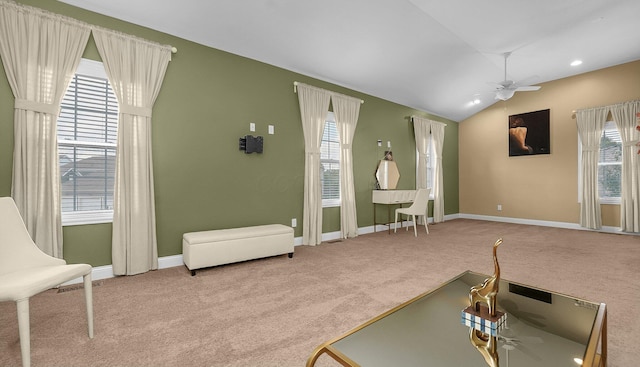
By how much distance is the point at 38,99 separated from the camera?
262 centimetres

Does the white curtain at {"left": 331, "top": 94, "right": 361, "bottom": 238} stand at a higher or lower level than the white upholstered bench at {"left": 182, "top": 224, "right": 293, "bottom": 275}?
higher

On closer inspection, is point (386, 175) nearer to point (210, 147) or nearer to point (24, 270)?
point (210, 147)

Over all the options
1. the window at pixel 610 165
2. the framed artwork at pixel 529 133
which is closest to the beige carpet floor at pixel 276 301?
the window at pixel 610 165

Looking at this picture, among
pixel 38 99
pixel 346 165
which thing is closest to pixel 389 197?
pixel 346 165

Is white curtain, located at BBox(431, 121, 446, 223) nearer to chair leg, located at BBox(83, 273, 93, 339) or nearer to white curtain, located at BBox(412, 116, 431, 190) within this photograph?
white curtain, located at BBox(412, 116, 431, 190)

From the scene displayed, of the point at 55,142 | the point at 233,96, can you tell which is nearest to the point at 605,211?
the point at 233,96

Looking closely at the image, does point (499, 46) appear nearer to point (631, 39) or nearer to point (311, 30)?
point (631, 39)

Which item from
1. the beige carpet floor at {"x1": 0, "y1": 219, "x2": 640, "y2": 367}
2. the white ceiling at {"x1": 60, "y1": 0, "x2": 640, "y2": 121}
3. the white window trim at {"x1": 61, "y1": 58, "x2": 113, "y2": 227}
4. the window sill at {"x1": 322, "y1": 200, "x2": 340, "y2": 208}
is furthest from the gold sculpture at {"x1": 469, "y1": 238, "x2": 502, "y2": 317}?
the window sill at {"x1": 322, "y1": 200, "x2": 340, "y2": 208}

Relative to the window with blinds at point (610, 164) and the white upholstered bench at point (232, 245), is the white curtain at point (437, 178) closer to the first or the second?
the window with blinds at point (610, 164)

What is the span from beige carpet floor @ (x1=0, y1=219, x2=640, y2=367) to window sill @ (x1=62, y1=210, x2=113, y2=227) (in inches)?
26.0

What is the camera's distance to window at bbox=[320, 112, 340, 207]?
16.6ft

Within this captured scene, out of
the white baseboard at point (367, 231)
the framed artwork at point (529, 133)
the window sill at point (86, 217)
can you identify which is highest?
the framed artwork at point (529, 133)

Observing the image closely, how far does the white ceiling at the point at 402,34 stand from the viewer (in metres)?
3.23

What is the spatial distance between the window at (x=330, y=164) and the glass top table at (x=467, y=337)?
3509 mm
